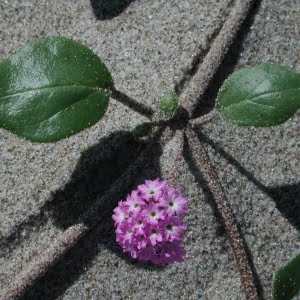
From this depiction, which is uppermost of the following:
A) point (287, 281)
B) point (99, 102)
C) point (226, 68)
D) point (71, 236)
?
point (99, 102)

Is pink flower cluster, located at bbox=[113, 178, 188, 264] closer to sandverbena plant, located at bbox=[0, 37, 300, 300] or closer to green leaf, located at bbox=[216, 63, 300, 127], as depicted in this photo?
sandverbena plant, located at bbox=[0, 37, 300, 300]

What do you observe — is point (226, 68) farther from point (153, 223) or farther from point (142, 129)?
point (153, 223)

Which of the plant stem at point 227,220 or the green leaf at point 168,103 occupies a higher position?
the green leaf at point 168,103

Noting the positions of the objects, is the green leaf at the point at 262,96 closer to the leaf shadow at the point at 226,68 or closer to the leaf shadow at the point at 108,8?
the leaf shadow at the point at 226,68

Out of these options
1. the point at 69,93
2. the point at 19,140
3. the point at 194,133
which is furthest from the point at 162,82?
the point at 19,140

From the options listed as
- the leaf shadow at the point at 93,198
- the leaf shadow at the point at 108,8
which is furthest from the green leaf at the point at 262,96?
the leaf shadow at the point at 108,8

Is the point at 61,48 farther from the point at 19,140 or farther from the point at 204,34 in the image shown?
the point at 204,34

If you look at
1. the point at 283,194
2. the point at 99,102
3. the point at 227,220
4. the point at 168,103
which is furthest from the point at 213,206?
the point at 99,102
